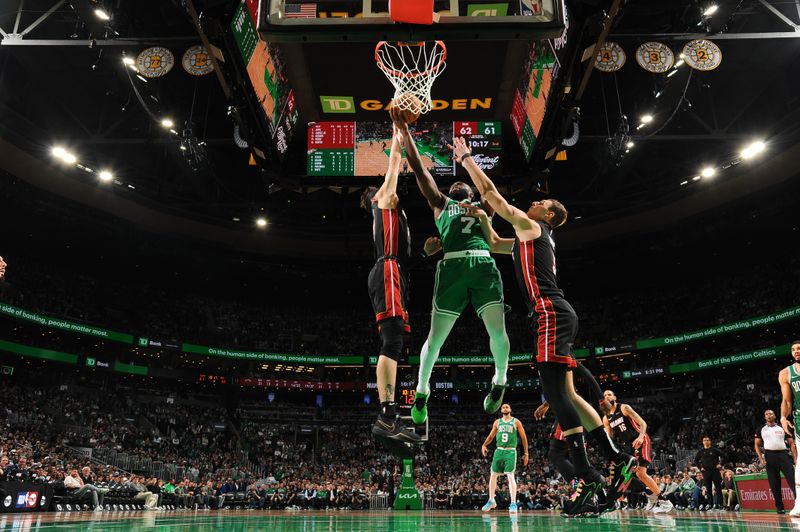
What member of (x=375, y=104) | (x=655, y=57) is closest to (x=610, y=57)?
(x=655, y=57)

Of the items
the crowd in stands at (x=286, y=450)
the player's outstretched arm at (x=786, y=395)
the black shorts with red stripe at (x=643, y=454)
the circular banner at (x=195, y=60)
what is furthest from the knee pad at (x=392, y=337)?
the crowd in stands at (x=286, y=450)

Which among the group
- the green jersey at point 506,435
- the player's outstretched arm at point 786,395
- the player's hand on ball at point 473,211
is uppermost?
the player's hand on ball at point 473,211

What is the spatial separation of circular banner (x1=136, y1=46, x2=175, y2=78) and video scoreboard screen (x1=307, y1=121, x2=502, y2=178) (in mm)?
4170

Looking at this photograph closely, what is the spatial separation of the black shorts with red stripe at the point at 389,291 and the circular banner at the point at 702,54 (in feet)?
35.5

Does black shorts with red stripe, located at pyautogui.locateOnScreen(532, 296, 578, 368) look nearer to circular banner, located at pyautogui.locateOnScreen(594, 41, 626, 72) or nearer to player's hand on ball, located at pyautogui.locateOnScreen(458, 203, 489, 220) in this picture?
player's hand on ball, located at pyautogui.locateOnScreen(458, 203, 489, 220)

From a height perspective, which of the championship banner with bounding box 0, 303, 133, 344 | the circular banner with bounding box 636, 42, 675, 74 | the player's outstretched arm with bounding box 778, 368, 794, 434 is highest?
the circular banner with bounding box 636, 42, 675, 74

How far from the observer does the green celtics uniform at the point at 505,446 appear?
451 inches

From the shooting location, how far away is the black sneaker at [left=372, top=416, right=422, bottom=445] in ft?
16.8

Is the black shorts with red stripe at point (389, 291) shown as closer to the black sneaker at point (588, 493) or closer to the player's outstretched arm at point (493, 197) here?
the player's outstretched arm at point (493, 197)

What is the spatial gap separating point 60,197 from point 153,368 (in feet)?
36.7

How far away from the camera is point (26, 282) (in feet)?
95.5

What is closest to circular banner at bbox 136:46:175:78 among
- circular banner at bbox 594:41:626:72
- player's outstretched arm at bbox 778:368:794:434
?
circular banner at bbox 594:41:626:72

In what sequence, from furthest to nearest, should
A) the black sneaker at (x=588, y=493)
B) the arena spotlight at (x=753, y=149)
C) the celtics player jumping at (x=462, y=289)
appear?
the arena spotlight at (x=753, y=149) < the celtics player jumping at (x=462, y=289) < the black sneaker at (x=588, y=493)

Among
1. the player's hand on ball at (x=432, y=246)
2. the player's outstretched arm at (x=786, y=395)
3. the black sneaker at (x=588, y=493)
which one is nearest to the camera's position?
the black sneaker at (x=588, y=493)
